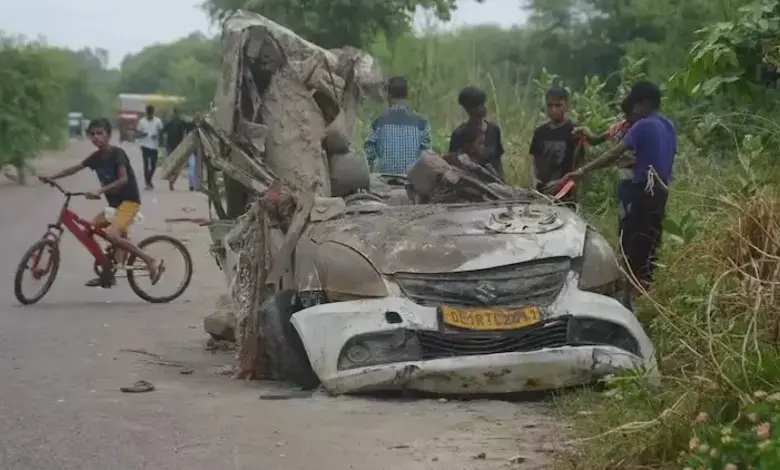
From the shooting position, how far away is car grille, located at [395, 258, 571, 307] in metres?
7.96

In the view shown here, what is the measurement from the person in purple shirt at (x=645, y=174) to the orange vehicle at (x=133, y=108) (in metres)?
53.9

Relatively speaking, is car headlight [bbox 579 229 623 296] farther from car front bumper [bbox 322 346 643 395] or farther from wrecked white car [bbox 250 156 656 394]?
car front bumper [bbox 322 346 643 395]

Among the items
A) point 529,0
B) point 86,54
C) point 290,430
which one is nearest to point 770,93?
point 290,430

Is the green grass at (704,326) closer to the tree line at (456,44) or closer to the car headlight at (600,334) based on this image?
the car headlight at (600,334)

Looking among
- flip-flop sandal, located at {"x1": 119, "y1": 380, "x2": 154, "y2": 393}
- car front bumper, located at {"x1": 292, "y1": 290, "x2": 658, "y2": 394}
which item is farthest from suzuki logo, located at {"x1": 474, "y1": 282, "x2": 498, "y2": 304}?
flip-flop sandal, located at {"x1": 119, "y1": 380, "x2": 154, "y2": 393}

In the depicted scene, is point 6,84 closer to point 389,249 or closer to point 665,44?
point 665,44

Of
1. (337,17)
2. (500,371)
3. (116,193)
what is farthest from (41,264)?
(337,17)

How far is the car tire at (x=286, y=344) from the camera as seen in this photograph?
855 centimetres

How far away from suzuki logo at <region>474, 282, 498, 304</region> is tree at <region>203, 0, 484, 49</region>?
18.4 m

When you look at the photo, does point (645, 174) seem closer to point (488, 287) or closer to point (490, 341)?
point (488, 287)

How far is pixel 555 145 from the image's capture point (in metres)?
11.0

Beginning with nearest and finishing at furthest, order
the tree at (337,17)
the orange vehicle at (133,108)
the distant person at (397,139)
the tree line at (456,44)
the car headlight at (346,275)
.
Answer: the car headlight at (346,275)
the distant person at (397,139)
the tree line at (456,44)
the tree at (337,17)
the orange vehicle at (133,108)

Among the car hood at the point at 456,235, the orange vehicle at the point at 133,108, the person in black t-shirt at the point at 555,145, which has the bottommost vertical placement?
the orange vehicle at the point at 133,108

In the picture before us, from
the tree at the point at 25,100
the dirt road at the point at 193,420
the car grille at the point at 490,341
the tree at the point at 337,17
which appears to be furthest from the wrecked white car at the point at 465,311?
the tree at the point at 25,100
